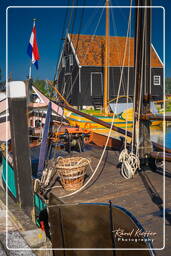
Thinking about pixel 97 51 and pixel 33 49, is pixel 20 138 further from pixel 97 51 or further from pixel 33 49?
pixel 97 51

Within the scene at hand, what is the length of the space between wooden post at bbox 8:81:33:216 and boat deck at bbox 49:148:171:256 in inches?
21.2

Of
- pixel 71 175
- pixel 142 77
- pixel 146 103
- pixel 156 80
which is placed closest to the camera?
pixel 71 175

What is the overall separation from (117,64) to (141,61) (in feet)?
77.4

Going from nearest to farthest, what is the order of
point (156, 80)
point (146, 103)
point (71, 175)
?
point (71, 175), point (146, 103), point (156, 80)

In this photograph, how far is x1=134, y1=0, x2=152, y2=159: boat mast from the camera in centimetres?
571

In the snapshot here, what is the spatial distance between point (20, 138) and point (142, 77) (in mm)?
2732

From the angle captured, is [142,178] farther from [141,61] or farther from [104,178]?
[141,61]

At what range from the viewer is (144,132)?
19.2ft

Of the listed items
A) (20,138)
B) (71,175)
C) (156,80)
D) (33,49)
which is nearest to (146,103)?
(71,175)

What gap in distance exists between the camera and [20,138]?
482cm

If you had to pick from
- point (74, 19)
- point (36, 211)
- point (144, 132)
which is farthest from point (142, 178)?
point (74, 19)

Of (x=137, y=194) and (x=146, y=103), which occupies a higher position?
(x=146, y=103)

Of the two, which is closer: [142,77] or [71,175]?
[71,175]

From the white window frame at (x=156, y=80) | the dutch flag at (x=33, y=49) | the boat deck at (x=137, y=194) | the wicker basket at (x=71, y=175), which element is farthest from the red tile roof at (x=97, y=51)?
the wicker basket at (x=71, y=175)
